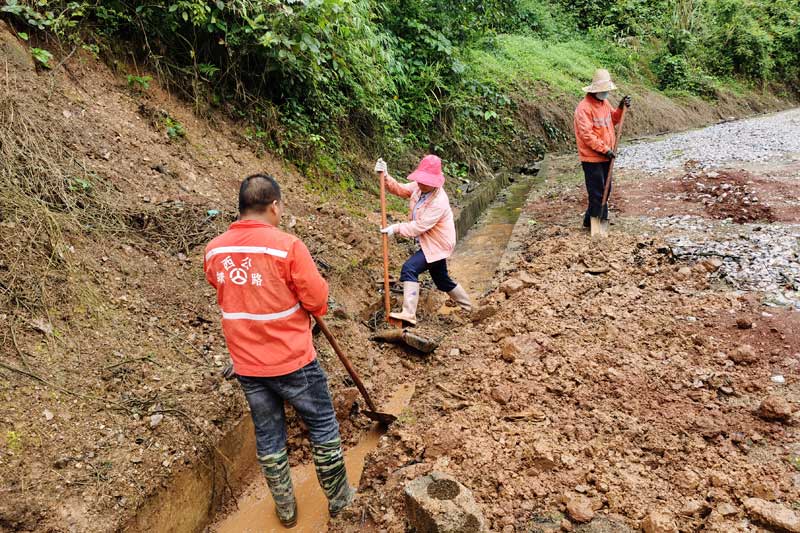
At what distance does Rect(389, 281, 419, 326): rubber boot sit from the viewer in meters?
4.99

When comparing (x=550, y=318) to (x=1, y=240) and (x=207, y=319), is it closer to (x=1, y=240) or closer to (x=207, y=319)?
(x=207, y=319)

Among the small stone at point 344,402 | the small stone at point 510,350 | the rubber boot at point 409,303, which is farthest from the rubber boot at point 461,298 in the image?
the small stone at point 344,402

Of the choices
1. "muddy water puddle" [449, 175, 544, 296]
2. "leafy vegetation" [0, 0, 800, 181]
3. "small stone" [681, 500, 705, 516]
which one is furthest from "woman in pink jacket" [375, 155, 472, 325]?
"small stone" [681, 500, 705, 516]

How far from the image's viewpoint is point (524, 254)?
20.4 ft

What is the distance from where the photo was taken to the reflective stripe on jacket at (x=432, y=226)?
185 inches

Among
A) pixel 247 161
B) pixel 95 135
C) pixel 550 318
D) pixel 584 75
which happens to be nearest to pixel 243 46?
pixel 247 161

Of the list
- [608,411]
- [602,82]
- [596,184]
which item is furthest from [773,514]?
[602,82]

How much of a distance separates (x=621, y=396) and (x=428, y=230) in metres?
2.31

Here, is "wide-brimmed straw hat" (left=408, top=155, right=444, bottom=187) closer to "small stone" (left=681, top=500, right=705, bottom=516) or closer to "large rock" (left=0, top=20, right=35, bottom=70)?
"small stone" (left=681, top=500, right=705, bottom=516)

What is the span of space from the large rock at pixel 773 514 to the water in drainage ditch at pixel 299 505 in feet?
7.42

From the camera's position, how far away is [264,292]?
2590 millimetres

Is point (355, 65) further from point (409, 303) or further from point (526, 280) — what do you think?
point (526, 280)

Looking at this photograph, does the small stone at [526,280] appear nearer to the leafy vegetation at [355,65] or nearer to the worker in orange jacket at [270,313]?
the worker in orange jacket at [270,313]

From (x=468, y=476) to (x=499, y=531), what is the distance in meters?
0.36
